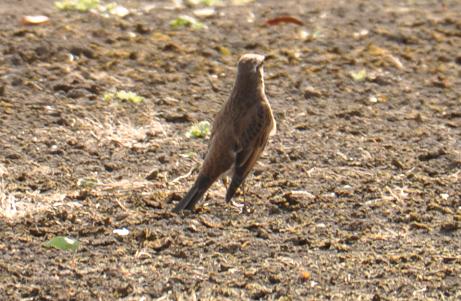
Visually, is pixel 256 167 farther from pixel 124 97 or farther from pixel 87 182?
pixel 124 97

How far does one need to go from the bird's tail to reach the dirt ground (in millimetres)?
83

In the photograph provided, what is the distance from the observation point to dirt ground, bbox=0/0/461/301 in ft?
24.9

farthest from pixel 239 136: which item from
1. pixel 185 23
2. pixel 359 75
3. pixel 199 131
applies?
pixel 185 23

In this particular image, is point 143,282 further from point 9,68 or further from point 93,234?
point 9,68

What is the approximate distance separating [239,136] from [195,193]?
2.12 ft

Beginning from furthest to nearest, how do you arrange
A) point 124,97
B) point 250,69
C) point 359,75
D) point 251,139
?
point 359,75 < point 124,97 < point 250,69 < point 251,139

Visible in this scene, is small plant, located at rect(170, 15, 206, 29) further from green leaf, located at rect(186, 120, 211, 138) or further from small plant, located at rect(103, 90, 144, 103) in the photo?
green leaf, located at rect(186, 120, 211, 138)

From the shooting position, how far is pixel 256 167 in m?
9.79

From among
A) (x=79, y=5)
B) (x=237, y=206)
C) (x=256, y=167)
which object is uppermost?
(x=237, y=206)

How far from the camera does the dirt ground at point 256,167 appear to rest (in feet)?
24.9

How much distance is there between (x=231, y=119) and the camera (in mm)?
9227

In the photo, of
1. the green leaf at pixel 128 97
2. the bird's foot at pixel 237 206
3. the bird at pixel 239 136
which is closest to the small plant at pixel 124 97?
the green leaf at pixel 128 97

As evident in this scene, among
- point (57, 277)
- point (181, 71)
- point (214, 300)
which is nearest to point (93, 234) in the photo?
point (57, 277)

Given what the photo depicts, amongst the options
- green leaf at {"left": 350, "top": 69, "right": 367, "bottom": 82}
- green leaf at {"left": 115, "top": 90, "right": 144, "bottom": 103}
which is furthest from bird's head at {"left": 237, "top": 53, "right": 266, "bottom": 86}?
green leaf at {"left": 350, "top": 69, "right": 367, "bottom": 82}
